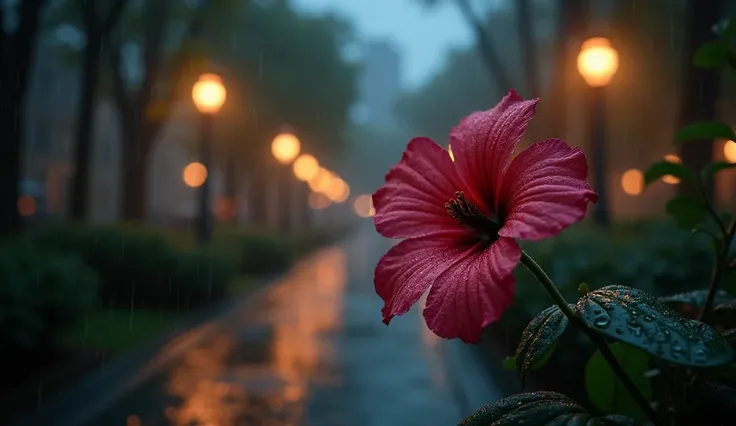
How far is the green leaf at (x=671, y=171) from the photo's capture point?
1.59 m

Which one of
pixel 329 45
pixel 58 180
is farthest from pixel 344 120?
pixel 58 180

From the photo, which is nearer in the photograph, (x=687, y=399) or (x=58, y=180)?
(x=687, y=399)

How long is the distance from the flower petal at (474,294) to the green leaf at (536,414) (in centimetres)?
22

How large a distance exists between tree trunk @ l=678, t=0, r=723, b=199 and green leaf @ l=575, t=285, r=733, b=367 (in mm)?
9084

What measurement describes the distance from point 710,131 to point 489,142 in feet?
1.87

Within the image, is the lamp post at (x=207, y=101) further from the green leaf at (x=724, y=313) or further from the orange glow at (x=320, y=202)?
the orange glow at (x=320, y=202)

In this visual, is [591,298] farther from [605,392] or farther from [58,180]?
[58,180]

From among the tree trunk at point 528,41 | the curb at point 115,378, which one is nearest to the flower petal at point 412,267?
the curb at point 115,378

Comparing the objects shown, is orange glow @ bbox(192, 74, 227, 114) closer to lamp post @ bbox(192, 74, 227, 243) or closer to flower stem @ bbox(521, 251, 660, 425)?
lamp post @ bbox(192, 74, 227, 243)

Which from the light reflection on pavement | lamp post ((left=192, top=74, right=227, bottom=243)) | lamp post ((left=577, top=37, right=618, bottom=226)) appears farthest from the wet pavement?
lamp post ((left=192, top=74, right=227, bottom=243))

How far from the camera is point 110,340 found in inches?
382

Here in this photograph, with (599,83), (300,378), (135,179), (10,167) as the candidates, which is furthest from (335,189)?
(300,378)

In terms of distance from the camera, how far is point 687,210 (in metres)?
1.60

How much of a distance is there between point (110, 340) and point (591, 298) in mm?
9537
